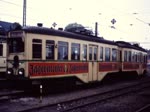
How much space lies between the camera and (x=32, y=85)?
13391mm

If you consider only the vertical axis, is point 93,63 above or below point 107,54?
below

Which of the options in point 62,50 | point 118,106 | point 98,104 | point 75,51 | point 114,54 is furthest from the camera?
point 114,54

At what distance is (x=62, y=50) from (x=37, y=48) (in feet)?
6.13

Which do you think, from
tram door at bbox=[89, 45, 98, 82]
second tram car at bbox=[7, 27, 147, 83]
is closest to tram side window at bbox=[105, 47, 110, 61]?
second tram car at bbox=[7, 27, 147, 83]

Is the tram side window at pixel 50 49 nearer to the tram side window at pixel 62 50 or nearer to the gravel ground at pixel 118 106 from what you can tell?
the tram side window at pixel 62 50

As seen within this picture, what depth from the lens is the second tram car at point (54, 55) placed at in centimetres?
1324

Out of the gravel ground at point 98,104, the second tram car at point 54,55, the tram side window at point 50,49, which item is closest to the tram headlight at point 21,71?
the second tram car at point 54,55

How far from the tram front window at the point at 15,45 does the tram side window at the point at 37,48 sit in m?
0.58

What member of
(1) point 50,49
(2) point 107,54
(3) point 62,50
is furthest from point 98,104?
(2) point 107,54

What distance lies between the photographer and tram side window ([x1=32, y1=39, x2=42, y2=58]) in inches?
530

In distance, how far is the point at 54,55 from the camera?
14.4 meters

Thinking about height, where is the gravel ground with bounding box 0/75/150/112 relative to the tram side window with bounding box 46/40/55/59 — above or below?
below

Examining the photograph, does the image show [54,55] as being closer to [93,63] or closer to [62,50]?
[62,50]

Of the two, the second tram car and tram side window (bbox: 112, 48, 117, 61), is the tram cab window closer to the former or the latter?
the second tram car
